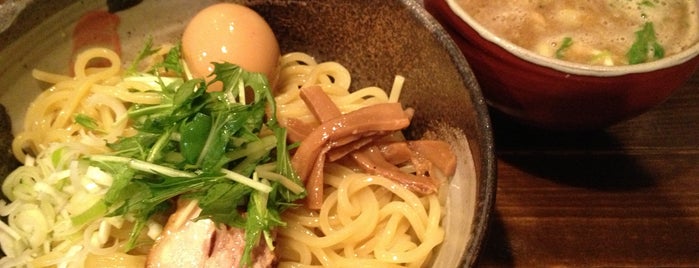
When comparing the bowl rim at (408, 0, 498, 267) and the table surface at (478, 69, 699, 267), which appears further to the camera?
the table surface at (478, 69, 699, 267)

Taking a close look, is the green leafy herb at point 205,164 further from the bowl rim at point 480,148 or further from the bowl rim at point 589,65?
the bowl rim at point 589,65

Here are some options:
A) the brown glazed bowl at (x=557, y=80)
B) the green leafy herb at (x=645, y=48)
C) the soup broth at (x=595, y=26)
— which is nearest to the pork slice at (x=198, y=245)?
the brown glazed bowl at (x=557, y=80)

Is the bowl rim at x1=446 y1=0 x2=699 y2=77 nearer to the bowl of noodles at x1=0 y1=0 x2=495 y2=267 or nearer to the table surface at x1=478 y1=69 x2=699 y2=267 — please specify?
the bowl of noodles at x1=0 y1=0 x2=495 y2=267

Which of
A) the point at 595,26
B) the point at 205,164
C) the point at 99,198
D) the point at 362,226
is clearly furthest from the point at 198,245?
the point at 595,26

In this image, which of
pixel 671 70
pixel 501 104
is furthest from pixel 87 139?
pixel 671 70

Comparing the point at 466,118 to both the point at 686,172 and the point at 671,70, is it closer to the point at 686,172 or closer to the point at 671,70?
the point at 671,70

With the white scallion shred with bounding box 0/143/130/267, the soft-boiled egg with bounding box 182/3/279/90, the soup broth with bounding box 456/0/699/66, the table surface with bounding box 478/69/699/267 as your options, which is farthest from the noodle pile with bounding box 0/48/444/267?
the soup broth with bounding box 456/0/699/66

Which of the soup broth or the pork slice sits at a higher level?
the soup broth
